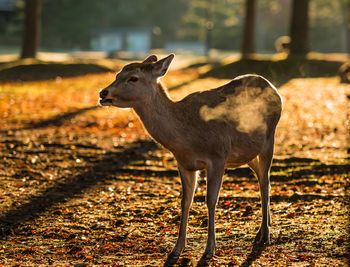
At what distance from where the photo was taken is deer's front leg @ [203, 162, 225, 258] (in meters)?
5.71

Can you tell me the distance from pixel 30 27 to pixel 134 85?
28.1 meters

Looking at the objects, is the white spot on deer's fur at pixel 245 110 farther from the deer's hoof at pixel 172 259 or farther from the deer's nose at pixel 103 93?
the deer's hoof at pixel 172 259

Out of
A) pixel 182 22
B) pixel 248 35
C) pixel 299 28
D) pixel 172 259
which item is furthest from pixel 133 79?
pixel 182 22

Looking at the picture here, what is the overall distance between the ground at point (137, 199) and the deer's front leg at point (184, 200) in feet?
0.38

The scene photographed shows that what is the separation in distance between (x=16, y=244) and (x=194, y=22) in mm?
63241

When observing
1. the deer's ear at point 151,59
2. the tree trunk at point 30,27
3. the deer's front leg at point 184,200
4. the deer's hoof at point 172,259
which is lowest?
the deer's hoof at point 172,259

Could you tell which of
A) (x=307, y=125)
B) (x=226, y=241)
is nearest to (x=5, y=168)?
(x=226, y=241)

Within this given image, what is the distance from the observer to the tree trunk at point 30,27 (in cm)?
3141

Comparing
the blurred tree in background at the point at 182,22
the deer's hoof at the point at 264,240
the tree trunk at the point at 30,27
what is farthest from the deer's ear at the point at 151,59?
the blurred tree in background at the point at 182,22

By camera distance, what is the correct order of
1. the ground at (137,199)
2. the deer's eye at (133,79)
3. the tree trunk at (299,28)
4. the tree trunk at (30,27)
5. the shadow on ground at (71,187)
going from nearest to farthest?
the deer's eye at (133,79) → the ground at (137,199) → the shadow on ground at (71,187) → the tree trunk at (299,28) → the tree trunk at (30,27)

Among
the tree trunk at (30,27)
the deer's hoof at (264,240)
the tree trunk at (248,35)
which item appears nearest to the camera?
the deer's hoof at (264,240)

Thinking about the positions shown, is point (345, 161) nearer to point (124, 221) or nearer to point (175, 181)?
point (175, 181)

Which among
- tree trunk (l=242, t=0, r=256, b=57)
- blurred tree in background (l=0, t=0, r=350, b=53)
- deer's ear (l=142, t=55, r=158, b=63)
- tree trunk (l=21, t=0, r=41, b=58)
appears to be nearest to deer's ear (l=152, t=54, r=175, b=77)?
deer's ear (l=142, t=55, r=158, b=63)

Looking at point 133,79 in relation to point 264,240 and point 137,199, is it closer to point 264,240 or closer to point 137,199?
point 264,240
